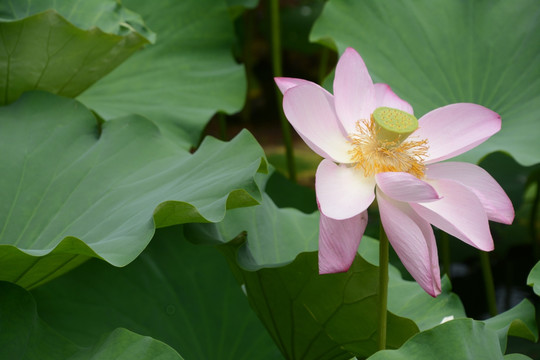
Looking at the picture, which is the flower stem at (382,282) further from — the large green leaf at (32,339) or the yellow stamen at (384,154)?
the large green leaf at (32,339)

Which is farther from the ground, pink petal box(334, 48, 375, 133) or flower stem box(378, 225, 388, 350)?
pink petal box(334, 48, 375, 133)

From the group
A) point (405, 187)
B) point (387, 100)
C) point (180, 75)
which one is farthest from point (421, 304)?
point (180, 75)

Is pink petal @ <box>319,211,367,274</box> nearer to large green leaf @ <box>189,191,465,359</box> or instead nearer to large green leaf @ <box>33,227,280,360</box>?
large green leaf @ <box>189,191,465,359</box>

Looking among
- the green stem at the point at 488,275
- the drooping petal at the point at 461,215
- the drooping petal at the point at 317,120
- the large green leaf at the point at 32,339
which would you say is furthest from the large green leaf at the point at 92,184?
the green stem at the point at 488,275

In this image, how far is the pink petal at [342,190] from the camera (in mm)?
742

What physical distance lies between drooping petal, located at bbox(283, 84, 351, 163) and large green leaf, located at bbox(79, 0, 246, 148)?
825 mm

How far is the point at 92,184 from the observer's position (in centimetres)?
112

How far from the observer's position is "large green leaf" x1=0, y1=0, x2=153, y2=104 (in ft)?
4.15

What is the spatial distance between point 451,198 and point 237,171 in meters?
0.32

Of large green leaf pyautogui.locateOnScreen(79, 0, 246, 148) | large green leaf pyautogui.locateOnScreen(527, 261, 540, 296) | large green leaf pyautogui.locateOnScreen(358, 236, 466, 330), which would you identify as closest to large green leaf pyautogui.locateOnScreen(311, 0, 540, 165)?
large green leaf pyautogui.locateOnScreen(79, 0, 246, 148)

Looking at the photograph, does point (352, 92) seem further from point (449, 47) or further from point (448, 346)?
point (449, 47)

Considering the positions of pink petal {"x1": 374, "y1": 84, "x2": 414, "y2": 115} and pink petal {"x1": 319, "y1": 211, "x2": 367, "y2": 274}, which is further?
pink petal {"x1": 374, "y1": 84, "x2": 414, "y2": 115}

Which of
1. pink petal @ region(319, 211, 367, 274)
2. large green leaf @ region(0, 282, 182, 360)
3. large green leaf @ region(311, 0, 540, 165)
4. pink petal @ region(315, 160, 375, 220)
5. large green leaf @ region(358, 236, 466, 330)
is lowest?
large green leaf @ region(358, 236, 466, 330)

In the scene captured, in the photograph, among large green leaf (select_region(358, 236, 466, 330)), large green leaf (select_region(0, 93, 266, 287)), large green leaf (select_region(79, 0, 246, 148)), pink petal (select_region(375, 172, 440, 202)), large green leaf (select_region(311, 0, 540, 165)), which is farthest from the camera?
large green leaf (select_region(79, 0, 246, 148))
